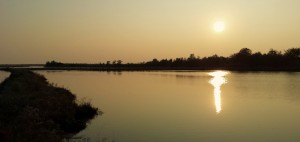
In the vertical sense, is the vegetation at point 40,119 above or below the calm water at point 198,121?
above

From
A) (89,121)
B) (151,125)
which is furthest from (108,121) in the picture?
(151,125)

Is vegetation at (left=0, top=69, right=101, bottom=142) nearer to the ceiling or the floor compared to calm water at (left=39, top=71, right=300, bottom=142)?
nearer to the ceiling

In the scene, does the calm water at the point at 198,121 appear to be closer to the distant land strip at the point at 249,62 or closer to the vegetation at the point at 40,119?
the vegetation at the point at 40,119

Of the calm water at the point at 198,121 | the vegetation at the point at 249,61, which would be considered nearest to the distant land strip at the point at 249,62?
the vegetation at the point at 249,61

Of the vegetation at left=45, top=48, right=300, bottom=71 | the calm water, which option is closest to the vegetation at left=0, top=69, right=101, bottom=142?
the calm water

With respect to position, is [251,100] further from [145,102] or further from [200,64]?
[200,64]

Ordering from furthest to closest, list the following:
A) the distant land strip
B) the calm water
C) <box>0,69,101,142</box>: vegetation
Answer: the distant land strip → the calm water → <box>0,69,101,142</box>: vegetation

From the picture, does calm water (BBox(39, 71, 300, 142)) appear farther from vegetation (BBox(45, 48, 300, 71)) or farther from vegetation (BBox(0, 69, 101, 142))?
vegetation (BBox(45, 48, 300, 71))

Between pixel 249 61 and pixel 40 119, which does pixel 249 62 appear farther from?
pixel 40 119

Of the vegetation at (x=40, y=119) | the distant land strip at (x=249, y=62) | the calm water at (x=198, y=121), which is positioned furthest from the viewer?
the distant land strip at (x=249, y=62)

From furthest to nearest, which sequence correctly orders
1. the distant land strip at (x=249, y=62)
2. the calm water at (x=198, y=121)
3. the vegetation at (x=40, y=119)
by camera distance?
the distant land strip at (x=249, y=62), the calm water at (x=198, y=121), the vegetation at (x=40, y=119)

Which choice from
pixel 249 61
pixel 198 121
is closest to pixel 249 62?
pixel 249 61

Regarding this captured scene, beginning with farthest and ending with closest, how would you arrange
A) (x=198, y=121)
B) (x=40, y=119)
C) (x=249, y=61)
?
(x=249, y=61), (x=198, y=121), (x=40, y=119)

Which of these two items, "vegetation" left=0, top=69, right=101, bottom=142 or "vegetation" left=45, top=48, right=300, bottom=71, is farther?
"vegetation" left=45, top=48, right=300, bottom=71
